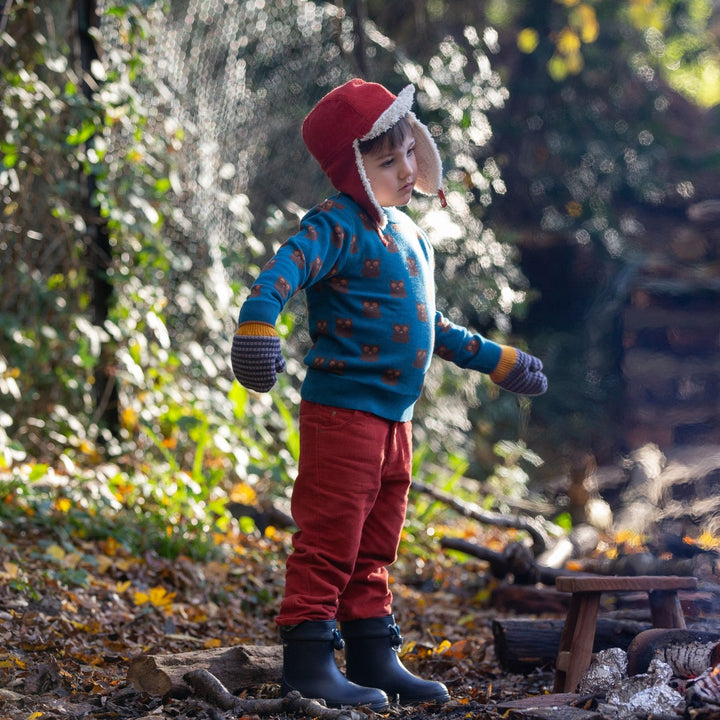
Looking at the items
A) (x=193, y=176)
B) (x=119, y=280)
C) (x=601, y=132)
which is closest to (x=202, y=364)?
(x=119, y=280)

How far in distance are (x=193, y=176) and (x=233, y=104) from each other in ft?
2.19

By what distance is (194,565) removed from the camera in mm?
3979

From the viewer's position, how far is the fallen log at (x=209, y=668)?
2.50m

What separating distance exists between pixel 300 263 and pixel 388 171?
1.45 ft

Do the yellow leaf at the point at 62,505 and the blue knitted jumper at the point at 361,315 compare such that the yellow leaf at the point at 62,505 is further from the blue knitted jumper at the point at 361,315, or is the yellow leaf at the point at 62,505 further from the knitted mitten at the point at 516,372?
the knitted mitten at the point at 516,372

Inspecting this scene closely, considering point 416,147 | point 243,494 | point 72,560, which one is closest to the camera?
point 416,147

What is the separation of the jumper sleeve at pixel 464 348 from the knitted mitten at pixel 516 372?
2cm

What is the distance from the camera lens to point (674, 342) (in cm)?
840

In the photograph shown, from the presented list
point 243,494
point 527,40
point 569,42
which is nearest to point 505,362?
point 243,494

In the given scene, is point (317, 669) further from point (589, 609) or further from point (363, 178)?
point (363, 178)

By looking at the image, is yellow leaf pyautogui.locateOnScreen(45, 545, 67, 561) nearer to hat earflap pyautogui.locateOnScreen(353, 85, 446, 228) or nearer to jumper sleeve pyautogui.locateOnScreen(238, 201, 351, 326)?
A: jumper sleeve pyautogui.locateOnScreen(238, 201, 351, 326)

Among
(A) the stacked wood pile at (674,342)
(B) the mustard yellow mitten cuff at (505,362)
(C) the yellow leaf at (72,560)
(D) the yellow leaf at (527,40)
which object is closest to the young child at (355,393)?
(B) the mustard yellow mitten cuff at (505,362)

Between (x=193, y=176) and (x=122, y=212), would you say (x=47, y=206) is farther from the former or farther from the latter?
(x=193, y=176)

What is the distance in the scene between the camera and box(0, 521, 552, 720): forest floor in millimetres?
2506
